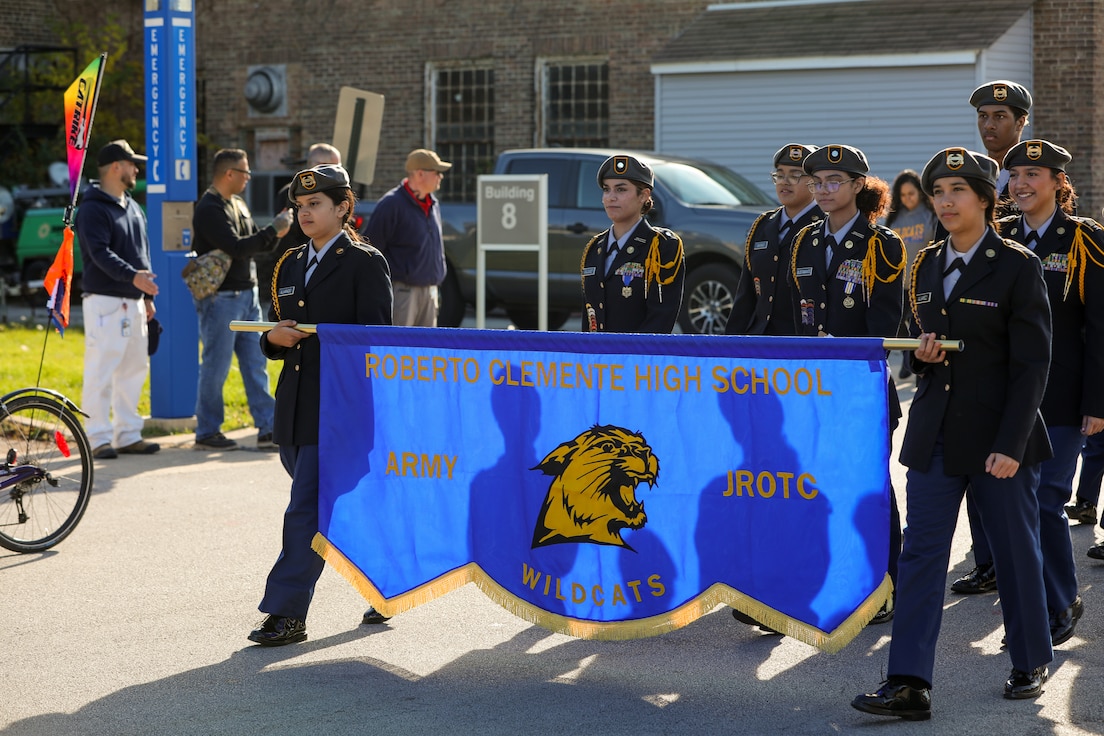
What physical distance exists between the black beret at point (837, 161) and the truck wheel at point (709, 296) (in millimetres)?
9089

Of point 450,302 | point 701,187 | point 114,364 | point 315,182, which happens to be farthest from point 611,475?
point 450,302

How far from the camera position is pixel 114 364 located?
9.82 m

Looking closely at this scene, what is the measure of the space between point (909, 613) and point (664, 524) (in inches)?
35.1

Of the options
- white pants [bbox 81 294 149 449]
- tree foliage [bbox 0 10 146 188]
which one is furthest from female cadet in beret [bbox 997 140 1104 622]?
tree foliage [bbox 0 10 146 188]

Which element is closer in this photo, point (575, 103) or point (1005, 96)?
point (1005, 96)

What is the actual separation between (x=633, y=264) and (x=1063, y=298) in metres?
1.82

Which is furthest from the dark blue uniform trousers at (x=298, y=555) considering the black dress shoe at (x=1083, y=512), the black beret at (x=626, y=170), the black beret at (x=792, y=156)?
the black dress shoe at (x=1083, y=512)

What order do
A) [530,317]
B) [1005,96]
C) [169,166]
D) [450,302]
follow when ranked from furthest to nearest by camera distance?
[530,317], [450,302], [169,166], [1005,96]

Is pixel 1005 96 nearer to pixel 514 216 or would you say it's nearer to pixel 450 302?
pixel 514 216

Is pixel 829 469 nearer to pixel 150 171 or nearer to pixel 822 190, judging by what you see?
pixel 822 190

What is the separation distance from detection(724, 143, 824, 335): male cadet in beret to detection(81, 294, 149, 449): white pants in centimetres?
475

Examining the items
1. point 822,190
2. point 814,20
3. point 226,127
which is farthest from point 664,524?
point 226,127

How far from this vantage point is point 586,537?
5246mm

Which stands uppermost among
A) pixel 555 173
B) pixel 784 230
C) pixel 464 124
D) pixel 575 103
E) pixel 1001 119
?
pixel 575 103
